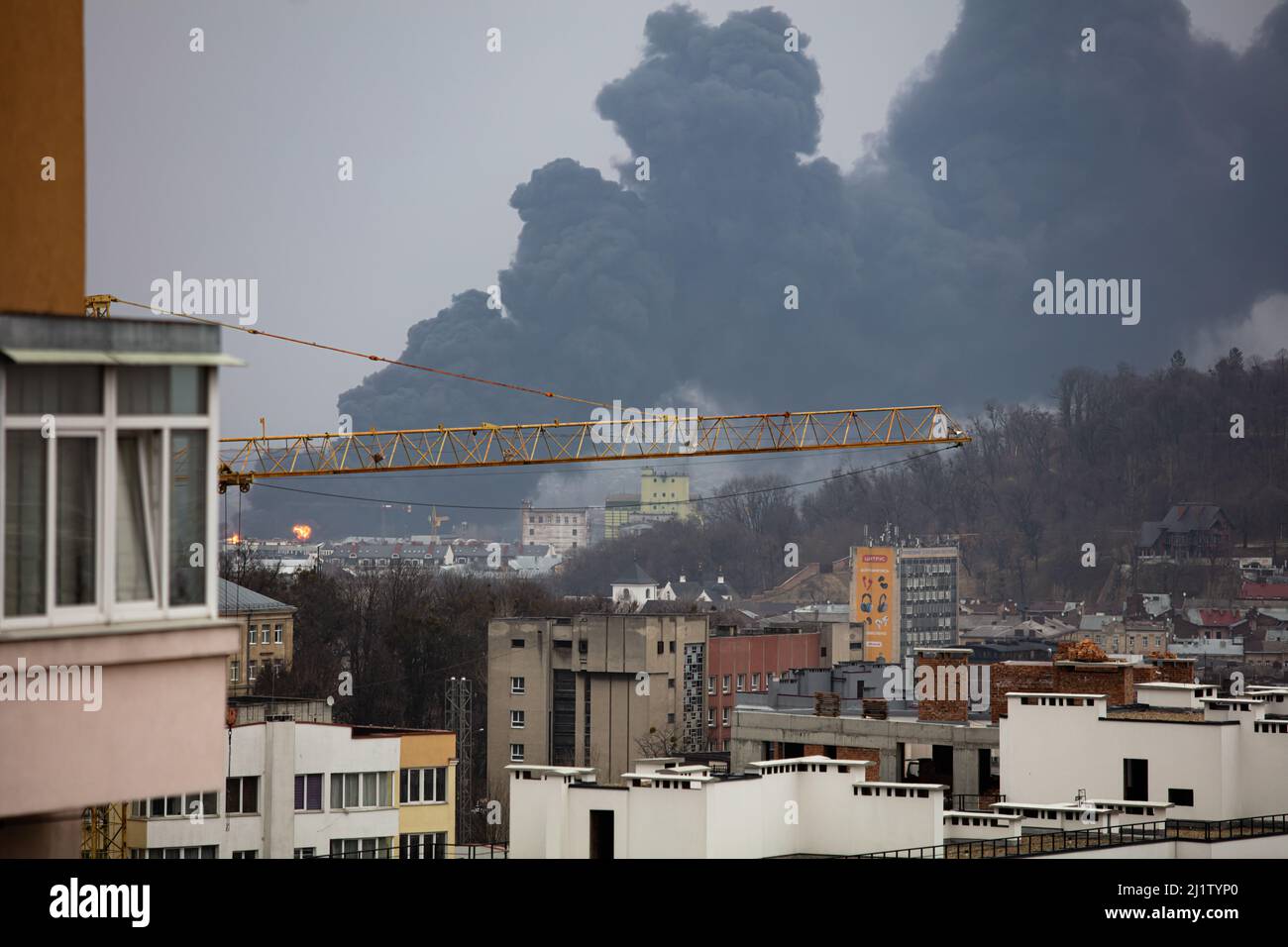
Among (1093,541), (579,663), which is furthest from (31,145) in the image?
(1093,541)

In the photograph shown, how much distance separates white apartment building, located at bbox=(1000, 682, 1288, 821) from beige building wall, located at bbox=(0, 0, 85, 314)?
797 inches

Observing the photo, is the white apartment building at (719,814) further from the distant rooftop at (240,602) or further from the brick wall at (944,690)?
the distant rooftop at (240,602)

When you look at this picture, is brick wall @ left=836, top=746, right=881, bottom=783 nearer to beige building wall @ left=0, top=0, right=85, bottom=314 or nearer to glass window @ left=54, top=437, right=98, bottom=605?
beige building wall @ left=0, top=0, right=85, bottom=314

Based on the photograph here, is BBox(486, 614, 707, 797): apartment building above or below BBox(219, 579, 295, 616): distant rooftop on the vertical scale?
below

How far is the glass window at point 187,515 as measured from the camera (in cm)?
845

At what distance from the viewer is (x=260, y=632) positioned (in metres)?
80.4

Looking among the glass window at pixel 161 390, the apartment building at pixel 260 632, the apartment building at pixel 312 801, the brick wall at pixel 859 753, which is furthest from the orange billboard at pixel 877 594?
the glass window at pixel 161 390

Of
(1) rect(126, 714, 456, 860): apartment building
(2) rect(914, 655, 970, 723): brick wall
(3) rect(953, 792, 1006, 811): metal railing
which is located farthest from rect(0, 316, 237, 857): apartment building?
(2) rect(914, 655, 970, 723): brick wall

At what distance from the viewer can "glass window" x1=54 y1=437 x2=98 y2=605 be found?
8047 millimetres

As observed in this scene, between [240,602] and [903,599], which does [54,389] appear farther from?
[903,599]

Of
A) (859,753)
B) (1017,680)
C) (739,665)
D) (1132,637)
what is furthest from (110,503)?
(1132,637)

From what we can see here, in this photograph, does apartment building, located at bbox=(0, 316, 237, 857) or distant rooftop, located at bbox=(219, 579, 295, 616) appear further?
distant rooftop, located at bbox=(219, 579, 295, 616)

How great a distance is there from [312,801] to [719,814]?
574 inches
